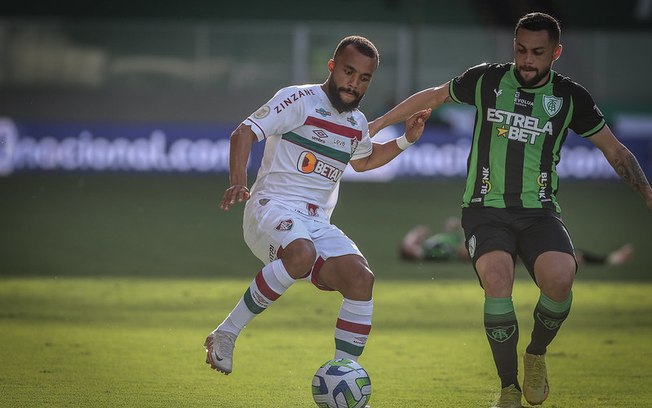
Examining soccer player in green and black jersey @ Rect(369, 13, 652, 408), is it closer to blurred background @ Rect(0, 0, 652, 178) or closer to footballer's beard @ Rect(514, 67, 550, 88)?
footballer's beard @ Rect(514, 67, 550, 88)

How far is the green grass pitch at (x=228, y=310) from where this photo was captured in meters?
7.00

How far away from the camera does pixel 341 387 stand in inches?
241

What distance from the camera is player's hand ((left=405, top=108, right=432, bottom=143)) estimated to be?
7203 millimetres

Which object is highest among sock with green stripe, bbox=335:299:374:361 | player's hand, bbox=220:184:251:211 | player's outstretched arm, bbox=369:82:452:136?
player's outstretched arm, bbox=369:82:452:136

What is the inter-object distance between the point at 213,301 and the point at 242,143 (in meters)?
4.38

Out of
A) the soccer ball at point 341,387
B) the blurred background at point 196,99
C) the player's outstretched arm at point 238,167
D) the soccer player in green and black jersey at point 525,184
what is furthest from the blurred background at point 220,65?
the soccer ball at point 341,387

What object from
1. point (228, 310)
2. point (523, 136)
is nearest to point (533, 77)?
point (523, 136)

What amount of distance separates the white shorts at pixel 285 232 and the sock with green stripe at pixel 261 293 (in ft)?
0.43

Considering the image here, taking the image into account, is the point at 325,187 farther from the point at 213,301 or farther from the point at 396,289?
the point at 396,289

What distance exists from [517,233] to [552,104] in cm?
74

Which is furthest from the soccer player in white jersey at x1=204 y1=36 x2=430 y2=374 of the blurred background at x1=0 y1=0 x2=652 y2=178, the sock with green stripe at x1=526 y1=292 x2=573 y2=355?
the blurred background at x1=0 y1=0 x2=652 y2=178

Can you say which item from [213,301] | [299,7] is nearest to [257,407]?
[213,301]

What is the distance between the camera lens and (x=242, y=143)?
21.6 feet

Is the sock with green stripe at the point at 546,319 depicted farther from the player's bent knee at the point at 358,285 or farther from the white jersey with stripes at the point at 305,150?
the white jersey with stripes at the point at 305,150
